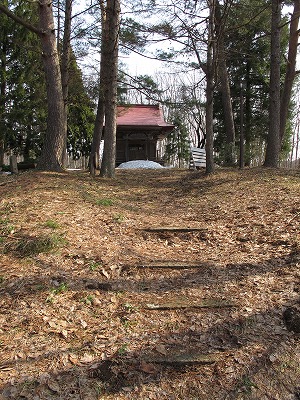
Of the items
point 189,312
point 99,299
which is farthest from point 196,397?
point 99,299

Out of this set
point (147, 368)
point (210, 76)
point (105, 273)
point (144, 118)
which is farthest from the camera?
point (144, 118)

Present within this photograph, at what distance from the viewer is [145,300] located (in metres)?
3.99

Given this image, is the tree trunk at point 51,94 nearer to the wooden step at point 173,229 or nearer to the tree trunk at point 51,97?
the tree trunk at point 51,97

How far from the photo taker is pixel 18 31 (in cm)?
2006

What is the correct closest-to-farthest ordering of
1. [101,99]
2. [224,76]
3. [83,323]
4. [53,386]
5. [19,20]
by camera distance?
[53,386] < [83,323] < [19,20] < [101,99] < [224,76]

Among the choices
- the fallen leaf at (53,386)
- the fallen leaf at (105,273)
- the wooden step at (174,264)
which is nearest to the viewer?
the fallen leaf at (53,386)

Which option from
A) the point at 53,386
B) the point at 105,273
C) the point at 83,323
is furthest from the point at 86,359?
the point at 105,273

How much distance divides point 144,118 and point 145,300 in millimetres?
19849

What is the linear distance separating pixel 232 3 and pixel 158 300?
8542mm

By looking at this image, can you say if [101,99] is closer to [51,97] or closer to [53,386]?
[51,97]

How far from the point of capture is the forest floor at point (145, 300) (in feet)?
9.80

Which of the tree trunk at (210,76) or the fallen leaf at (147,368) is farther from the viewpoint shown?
the tree trunk at (210,76)

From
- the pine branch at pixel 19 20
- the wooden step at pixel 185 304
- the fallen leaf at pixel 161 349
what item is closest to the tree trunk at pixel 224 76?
the pine branch at pixel 19 20

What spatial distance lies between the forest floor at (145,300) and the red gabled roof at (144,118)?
50.5 ft
